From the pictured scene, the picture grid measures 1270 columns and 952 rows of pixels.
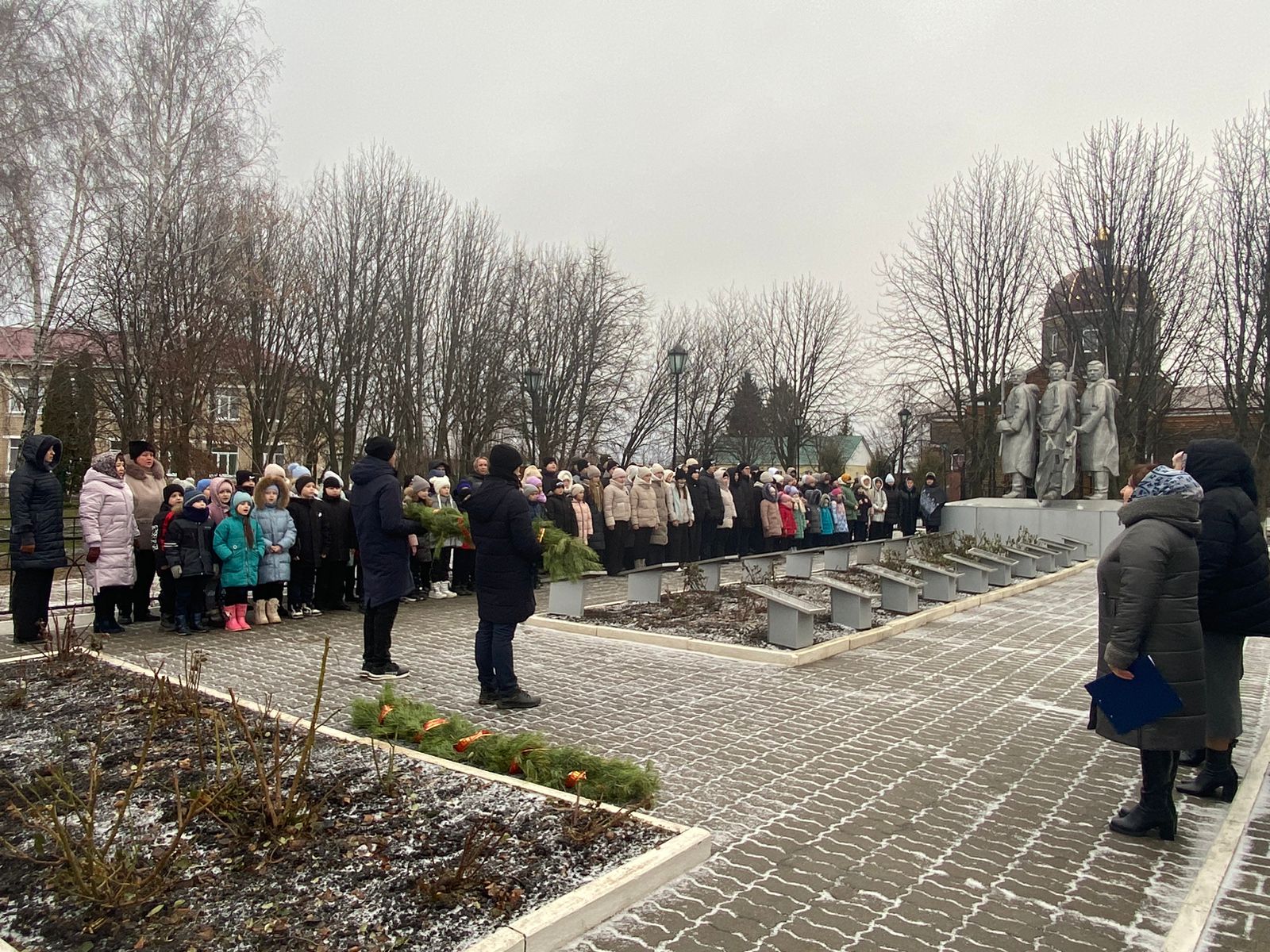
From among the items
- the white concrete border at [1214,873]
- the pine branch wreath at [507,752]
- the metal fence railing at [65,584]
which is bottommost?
the white concrete border at [1214,873]

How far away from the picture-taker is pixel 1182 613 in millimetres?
4273

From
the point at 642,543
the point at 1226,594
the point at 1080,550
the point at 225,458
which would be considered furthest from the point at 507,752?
the point at 225,458

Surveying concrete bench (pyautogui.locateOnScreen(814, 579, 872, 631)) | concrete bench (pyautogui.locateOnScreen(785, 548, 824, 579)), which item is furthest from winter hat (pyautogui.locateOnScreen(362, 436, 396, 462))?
concrete bench (pyautogui.locateOnScreen(785, 548, 824, 579))

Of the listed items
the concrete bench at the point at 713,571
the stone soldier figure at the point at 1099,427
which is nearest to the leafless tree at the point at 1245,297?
the stone soldier figure at the point at 1099,427

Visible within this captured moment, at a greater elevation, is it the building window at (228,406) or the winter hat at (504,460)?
the building window at (228,406)

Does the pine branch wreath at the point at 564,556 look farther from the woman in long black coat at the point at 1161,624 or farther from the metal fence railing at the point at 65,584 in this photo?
the woman in long black coat at the point at 1161,624

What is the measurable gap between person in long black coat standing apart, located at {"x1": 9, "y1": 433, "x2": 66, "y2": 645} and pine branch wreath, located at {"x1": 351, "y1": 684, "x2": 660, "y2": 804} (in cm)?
486

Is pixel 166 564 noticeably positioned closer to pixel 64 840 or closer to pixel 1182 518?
pixel 64 840

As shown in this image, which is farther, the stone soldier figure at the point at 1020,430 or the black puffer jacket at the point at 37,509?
the stone soldier figure at the point at 1020,430

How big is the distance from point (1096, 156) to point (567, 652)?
27.6m

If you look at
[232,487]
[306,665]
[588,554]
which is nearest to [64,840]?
[306,665]

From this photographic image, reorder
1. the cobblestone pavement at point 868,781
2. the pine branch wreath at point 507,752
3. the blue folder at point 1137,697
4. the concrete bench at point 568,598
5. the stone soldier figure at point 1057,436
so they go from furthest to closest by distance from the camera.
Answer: the stone soldier figure at point 1057,436 < the concrete bench at point 568,598 < the pine branch wreath at point 507,752 < the blue folder at point 1137,697 < the cobblestone pavement at point 868,781

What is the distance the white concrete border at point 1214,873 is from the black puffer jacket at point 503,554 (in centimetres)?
425

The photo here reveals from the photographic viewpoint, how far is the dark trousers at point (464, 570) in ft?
43.2
